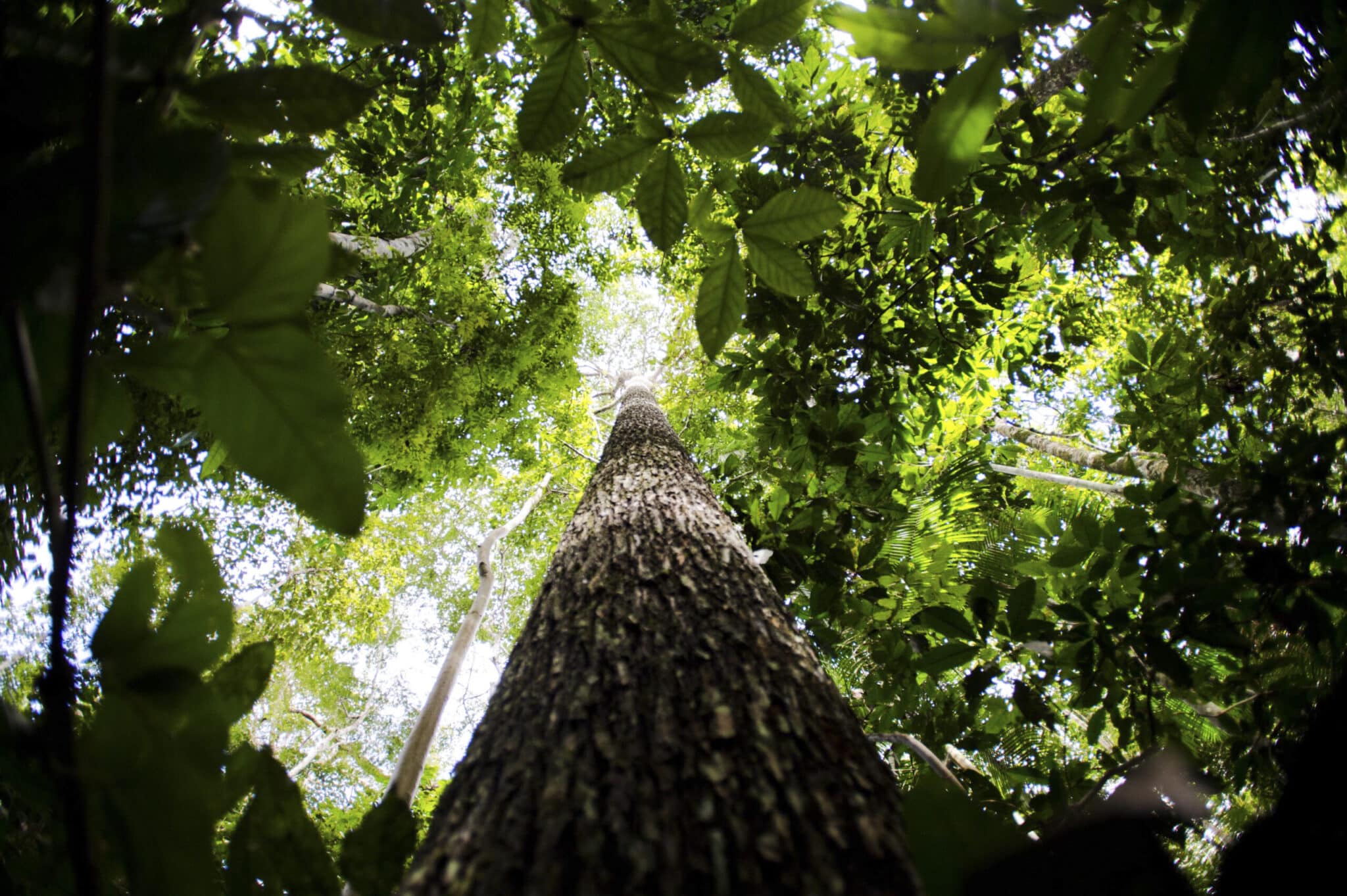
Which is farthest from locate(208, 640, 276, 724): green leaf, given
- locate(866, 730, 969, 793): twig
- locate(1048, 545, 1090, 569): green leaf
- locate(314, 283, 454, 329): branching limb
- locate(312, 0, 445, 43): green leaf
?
locate(314, 283, 454, 329): branching limb

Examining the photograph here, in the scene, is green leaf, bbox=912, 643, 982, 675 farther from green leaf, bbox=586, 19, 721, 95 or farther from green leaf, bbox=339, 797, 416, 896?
green leaf, bbox=586, 19, 721, 95

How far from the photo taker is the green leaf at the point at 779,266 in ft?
2.38

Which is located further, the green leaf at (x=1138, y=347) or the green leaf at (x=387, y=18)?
the green leaf at (x=1138, y=347)

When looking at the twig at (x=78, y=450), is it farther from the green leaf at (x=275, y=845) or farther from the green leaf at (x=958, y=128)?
the green leaf at (x=958, y=128)

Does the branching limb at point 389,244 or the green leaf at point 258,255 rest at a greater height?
the branching limb at point 389,244

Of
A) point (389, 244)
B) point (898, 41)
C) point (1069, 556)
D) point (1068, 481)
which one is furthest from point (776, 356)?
point (1068, 481)

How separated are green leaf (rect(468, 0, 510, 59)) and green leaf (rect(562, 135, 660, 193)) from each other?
19cm

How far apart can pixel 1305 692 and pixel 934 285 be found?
5.78 feet

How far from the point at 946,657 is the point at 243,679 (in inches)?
55.5

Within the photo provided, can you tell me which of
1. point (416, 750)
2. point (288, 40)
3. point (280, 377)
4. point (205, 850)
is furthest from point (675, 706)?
point (416, 750)

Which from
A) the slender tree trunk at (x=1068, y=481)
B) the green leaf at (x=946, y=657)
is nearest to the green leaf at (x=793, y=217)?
the green leaf at (x=946, y=657)

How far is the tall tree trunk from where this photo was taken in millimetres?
550

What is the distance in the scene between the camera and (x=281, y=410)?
0.33 m

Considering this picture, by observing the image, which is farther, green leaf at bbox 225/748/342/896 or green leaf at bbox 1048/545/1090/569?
green leaf at bbox 1048/545/1090/569
